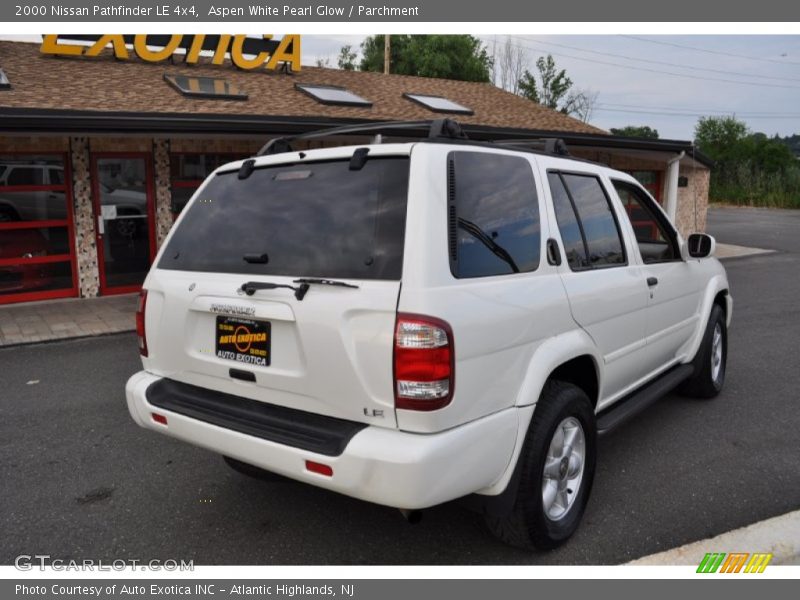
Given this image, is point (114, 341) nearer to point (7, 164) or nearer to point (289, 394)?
point (7, 164)

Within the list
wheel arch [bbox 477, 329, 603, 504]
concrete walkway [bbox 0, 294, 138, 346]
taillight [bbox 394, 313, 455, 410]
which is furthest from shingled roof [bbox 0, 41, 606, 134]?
taillight [bbox 394, 313, 455, 410]

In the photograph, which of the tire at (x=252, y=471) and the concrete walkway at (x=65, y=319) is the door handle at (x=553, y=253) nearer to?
the tire at (x=252, y=471)

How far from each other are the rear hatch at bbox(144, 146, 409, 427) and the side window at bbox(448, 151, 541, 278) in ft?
0.83

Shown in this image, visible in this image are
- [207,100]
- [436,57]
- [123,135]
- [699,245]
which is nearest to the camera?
[699,245]

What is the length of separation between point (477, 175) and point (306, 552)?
6.46 ft

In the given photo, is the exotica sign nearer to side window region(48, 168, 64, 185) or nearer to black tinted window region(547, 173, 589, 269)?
side window region(48, 168, 64, 185)

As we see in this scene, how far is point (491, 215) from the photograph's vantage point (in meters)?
3.04

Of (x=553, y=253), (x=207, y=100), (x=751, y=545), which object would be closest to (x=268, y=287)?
(x=553, y=253)

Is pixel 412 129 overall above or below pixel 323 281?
above

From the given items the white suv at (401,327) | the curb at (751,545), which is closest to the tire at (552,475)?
the white suv at (401,327)

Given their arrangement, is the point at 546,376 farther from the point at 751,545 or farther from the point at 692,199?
the point at 692,199

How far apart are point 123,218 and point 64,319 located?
9.10 ft

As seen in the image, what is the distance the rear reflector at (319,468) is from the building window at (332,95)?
11.8 metres

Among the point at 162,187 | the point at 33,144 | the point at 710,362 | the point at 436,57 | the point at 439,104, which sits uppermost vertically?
the point at 436,57
